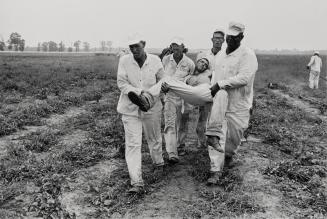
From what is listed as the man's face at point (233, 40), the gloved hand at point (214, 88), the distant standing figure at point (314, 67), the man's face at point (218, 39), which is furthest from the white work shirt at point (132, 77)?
the distant standing figure at point (314, 67)

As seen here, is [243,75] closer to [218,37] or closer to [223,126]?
[223,126]

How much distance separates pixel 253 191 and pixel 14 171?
10.8 feet

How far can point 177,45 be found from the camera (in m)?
6.45

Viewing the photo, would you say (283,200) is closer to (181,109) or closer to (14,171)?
(181,109)

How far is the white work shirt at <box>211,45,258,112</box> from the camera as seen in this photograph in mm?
5340

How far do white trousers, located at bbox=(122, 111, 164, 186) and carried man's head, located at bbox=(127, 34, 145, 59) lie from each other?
843 mm

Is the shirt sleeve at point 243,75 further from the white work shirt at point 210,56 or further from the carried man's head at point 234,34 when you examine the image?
the white work shirt at point 210,56

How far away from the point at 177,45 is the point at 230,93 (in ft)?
4.50

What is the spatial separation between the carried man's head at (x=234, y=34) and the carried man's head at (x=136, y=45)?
1.18 m

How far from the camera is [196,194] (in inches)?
202

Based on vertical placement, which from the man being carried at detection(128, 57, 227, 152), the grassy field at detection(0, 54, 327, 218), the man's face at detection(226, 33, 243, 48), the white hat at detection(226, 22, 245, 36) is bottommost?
the grassy field at detection(0, 54, 327, 218)

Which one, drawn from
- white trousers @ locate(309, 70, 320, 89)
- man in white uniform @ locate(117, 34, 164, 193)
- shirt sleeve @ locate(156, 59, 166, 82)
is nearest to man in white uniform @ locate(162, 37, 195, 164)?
man in white uniform @ locate(117, 34, 164, 193)

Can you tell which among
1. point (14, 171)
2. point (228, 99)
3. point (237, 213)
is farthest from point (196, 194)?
point (14, 171)

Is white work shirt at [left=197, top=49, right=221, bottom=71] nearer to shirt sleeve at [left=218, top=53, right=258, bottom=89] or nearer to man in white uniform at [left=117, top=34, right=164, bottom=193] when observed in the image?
shirt sleeve at [left=218, top=53, right=258, bottom=89]
